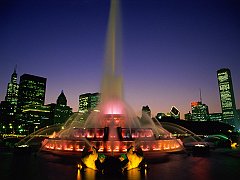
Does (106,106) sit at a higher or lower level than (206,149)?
higher

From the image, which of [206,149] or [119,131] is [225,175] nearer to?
[206,149]

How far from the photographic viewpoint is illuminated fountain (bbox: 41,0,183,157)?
23.2m

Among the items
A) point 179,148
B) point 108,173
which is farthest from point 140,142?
point 108,173

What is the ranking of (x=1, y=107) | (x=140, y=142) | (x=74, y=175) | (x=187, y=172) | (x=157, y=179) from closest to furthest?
1. (x=157, y=179)
2. (x=74, y=175)
3. (x=187, y=172)
4. (x=140, y=142)
5. (x=1, y=107)

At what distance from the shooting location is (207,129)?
11144 cm

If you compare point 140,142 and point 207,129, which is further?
point 207,129

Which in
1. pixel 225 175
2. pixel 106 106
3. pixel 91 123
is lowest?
pixel 225 175

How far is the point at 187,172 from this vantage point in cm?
1398

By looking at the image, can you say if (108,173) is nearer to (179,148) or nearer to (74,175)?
(74,175)

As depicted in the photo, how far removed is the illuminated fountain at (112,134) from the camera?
23.2 m

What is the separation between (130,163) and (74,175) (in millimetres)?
4133

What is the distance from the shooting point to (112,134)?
26.5 metres

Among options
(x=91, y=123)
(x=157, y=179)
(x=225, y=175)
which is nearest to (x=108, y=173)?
(x=157, y=179)

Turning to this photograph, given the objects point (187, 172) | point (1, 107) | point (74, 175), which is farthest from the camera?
point (1, 107)
